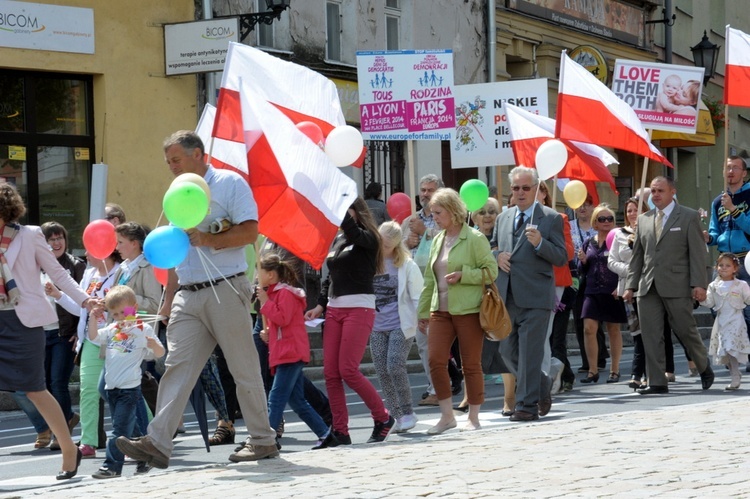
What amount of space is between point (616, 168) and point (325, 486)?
26.8 meters

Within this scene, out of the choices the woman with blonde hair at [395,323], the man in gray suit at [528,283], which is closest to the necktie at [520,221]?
the man in gray suit at [528,283]

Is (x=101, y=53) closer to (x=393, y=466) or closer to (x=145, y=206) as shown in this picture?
(x=145, y=206)

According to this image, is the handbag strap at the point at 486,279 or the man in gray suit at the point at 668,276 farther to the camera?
the man in gray suit at the point at 668,276

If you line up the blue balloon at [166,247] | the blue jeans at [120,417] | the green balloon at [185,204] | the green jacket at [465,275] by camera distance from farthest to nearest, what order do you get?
the green jacket at [465,275] → the blue jeans at [120,417] → the blue balloon at [166,247] → the green balloon at [185,204]

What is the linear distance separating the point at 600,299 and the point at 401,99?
357cm

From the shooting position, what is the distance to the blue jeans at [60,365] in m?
11.8

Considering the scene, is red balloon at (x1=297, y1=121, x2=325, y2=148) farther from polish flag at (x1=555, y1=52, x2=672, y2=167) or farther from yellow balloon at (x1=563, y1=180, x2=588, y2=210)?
yellow balloon at (x1=563, y1=180, x2=588, y2=210)

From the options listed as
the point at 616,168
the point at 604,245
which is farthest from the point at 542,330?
the point at 616,168

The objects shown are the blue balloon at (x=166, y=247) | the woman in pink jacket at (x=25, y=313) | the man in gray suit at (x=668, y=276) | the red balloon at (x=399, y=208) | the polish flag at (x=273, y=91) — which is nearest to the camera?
the blue balloon at (x=166, y=247)

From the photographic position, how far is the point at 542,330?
11602mm

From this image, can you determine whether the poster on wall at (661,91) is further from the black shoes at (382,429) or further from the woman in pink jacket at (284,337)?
the woman in pink jacket at (284,337)

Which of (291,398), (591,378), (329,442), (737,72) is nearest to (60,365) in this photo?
(291,398)

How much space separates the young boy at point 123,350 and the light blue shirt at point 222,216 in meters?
0.95

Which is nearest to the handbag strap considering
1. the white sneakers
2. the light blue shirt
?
the white sneakers
